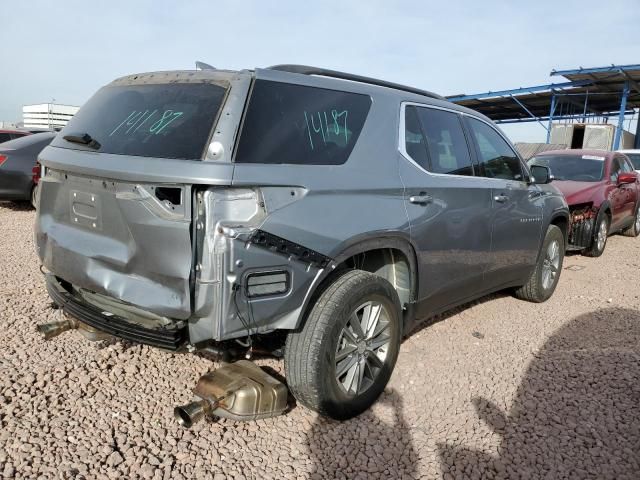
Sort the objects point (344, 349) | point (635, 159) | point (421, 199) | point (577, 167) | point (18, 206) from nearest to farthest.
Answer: point (344, 349)
point (421, 199)
point (577, 167)
point (18, 206)
point (635, 159)

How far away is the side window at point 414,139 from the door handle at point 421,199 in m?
0.21

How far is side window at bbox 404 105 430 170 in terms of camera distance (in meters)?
3.20

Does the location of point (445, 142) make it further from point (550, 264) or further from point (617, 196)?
point (617, 196)

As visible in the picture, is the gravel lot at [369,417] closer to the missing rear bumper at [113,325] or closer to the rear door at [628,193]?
the missing rear bumper at [113,325]

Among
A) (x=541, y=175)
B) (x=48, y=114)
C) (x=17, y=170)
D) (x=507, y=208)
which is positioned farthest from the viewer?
(x=48, y=114)

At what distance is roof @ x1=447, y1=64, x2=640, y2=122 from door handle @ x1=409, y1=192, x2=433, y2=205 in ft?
63.5

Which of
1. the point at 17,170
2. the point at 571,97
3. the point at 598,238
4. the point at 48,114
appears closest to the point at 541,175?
the point at 598,238

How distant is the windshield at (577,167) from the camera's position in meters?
8.07

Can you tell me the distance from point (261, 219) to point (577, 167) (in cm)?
761

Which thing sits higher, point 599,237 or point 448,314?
point 599,237

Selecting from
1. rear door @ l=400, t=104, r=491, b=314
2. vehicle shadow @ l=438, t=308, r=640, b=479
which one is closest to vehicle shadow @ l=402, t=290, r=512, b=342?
rear door @ l=400, t=104, r=491, b=314

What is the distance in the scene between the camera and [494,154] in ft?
13.7

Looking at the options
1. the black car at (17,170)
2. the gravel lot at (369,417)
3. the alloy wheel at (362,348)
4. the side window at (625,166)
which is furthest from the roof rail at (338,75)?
the black car at (17,170)

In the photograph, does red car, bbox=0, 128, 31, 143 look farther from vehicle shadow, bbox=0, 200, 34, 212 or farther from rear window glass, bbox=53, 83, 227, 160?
rear window glass, bbox=53, 83, 227, 160
